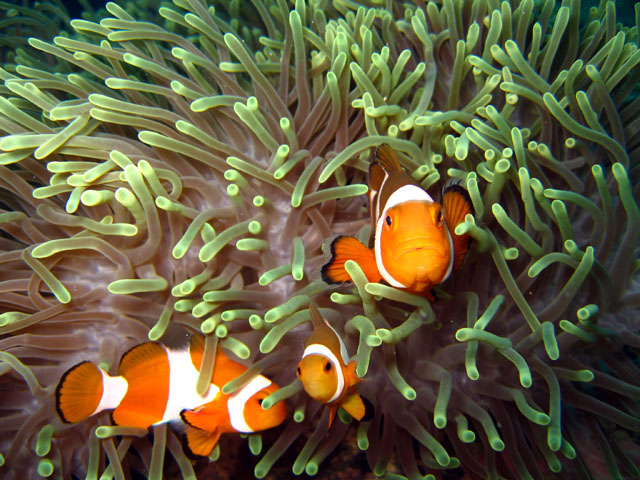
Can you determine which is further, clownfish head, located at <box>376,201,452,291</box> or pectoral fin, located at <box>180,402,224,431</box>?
pectoral fin, located at <box>180,402,224,431</box>

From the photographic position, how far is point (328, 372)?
3.35 feet

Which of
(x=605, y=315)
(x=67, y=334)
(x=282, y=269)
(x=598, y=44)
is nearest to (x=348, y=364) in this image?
(x=282, y=269)

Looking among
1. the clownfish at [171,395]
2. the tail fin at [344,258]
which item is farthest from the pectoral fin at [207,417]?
the tail fin at [344,258]

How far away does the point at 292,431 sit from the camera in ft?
4.35

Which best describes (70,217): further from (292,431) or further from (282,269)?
(292,431)

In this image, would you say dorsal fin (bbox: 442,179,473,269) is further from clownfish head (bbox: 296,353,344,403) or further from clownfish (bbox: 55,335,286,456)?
clownfish (bbox: 55,335,286,456)

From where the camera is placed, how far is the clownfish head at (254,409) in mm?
1174

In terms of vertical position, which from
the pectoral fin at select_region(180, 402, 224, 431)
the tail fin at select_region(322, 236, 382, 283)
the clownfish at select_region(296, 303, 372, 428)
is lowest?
the pectoral fin at select_region(180, 402, 224, 431)

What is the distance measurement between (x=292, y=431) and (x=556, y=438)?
68 centimetres

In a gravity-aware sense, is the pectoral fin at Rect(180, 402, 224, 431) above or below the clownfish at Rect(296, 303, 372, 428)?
below

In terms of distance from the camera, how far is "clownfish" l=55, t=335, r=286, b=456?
1166 millimetres

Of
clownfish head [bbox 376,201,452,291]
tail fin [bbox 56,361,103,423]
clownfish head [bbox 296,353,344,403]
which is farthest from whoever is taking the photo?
tail fin [bbox 56,361,103,423]

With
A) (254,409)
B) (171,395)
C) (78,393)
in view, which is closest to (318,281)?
(254,409)

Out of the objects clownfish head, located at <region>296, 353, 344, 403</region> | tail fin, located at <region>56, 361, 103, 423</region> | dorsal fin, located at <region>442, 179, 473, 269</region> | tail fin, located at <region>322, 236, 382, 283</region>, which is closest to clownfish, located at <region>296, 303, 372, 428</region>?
clownfish head, located at <region>296, 353, 344, 403</region>
